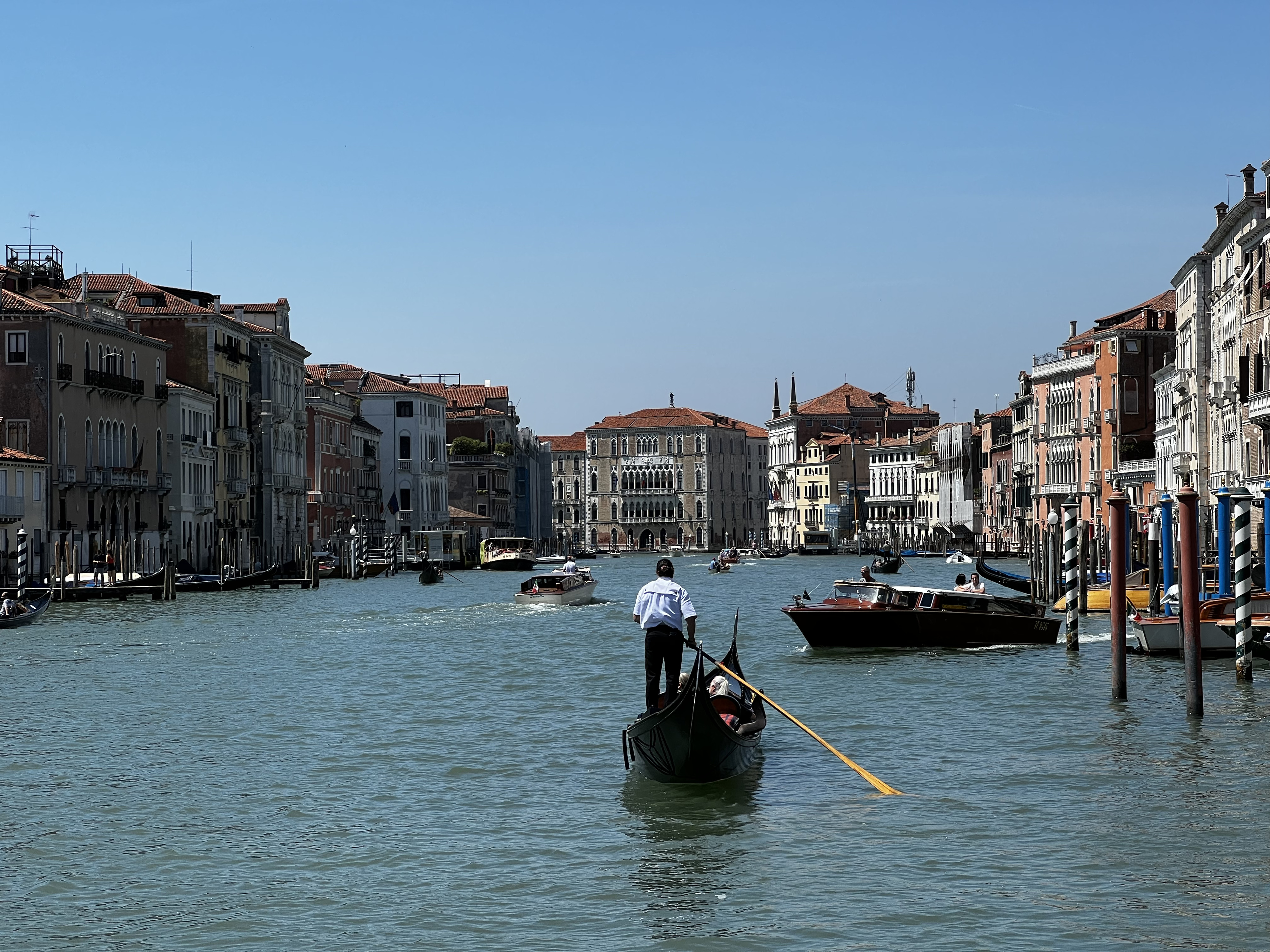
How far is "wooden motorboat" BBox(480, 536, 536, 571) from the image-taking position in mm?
74312

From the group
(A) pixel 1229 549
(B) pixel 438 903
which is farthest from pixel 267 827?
(A) pixel 1229 549

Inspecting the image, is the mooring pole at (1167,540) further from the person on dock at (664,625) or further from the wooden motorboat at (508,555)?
the wooden motorboat at (508,555)

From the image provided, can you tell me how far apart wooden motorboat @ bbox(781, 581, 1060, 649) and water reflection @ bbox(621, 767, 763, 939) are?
969 centimetres

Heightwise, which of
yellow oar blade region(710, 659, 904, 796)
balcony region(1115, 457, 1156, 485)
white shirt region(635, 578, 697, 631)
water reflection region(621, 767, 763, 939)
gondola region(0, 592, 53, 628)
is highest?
balcony region(1115, 457, 1156, 485)

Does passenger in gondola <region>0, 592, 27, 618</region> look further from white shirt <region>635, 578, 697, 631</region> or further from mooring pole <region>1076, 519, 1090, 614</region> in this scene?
white shirt <region>635, 578, 697, 631</region>

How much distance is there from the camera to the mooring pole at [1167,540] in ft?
92.6

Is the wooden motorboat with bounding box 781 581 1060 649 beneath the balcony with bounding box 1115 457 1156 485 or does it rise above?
beneath

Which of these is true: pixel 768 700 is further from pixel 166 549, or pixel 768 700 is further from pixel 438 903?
pixel 166 549

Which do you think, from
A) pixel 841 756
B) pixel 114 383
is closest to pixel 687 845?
pixel 841 756

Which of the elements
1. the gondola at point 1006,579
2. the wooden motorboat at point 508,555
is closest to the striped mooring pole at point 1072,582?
the gondola at point 1006,579

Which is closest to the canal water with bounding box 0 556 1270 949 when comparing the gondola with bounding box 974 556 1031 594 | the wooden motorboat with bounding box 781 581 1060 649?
the wooden motorboat with bounding box 781 581 1060 649

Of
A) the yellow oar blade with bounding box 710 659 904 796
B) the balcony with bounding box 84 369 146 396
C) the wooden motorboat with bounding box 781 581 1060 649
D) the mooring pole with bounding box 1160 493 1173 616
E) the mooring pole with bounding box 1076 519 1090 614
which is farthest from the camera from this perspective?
the balcony with bounding box 84 369 146 396

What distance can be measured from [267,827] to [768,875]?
3250 millimetres

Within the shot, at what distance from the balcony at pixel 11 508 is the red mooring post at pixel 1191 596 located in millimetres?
29013
